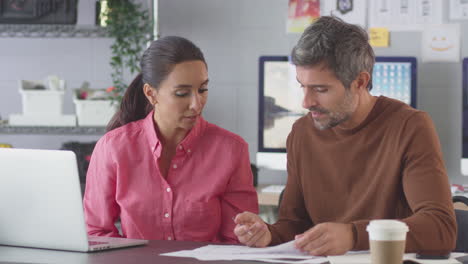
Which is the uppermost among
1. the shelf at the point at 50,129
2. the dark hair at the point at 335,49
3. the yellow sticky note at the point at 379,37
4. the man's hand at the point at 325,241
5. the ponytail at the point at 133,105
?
the yellow sticky note at the point at 379,37

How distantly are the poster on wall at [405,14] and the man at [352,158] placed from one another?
1.47m

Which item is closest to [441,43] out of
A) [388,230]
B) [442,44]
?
[442,44]

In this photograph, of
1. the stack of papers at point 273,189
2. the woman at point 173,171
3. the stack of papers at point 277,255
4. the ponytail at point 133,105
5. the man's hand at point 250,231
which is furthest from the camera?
the stack of papers at point 273,189

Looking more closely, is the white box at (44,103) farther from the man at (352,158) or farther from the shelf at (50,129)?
the man at (352,158)

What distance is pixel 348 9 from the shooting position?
10.8 ft

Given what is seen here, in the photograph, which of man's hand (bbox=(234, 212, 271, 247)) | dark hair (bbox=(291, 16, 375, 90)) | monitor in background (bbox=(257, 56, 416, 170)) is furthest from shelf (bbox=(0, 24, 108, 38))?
man's hand (bbox=(234, 212, 271, 247))

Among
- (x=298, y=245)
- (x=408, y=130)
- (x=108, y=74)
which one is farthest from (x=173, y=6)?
(x=298, y=245)

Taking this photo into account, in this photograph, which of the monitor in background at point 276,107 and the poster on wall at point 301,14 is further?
the poster on wall at point 301,14

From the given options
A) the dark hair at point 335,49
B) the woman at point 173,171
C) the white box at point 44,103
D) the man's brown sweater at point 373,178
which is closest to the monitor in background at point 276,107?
the white box at point 44,103

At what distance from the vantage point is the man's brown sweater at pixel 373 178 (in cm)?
155

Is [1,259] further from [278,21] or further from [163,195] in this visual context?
[278,21]

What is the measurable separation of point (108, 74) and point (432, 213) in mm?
2357

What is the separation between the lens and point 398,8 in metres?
3.22

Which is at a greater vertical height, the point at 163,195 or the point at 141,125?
the point at 141,125
